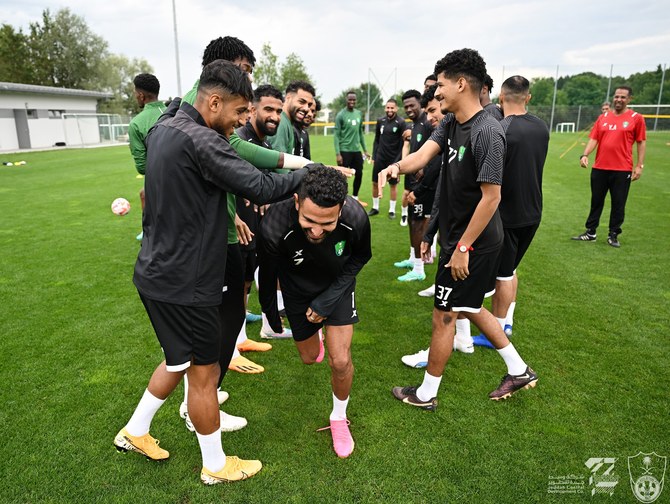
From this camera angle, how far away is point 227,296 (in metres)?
2.85

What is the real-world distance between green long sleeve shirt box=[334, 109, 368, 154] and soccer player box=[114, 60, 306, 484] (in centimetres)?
802

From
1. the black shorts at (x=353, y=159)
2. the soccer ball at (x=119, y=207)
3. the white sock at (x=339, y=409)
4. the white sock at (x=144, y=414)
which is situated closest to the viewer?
the white sock at (x=144, y=414)

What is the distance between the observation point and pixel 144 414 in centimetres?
268

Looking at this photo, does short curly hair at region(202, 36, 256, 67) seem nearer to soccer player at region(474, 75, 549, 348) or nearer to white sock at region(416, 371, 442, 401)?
soccer player at region(474, 75, 549, 348)

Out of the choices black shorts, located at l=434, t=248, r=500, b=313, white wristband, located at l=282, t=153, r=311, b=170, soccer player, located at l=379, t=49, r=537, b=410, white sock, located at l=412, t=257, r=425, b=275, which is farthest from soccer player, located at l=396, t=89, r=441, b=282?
white wristband, located at l=282, t=153, r=311, b=170

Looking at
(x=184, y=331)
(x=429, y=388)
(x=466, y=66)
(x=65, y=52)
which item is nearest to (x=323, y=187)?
(x=184, y=331)

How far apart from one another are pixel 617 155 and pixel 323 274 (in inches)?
269

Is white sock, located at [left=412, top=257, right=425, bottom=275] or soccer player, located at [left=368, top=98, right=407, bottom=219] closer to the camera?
white sock, located at [left=412, top=257, right=425, bottom=275]

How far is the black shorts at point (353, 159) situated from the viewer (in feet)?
34.5

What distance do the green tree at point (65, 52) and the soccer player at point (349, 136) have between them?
55850mm

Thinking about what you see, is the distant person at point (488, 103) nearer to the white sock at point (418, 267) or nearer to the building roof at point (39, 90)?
the white sock at point (418, 267)

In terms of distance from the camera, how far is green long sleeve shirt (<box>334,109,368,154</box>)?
10.1 meters

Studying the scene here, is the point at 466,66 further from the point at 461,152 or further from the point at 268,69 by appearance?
the point at 268,69

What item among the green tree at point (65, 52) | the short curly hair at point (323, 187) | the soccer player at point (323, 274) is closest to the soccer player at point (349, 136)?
the soccer player at point (323, 274)
